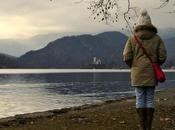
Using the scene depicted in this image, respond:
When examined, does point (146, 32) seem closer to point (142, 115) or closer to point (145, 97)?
point (145, 97)

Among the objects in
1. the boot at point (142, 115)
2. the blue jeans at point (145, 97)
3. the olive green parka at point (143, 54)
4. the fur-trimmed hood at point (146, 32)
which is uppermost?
the fur-trimmed hood at point (146, 32)

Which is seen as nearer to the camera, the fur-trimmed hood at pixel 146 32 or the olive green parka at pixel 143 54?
the olive green parka at pixel 143 54

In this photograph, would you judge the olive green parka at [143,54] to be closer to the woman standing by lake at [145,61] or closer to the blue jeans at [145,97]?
the woman standing by lake at [145,61]

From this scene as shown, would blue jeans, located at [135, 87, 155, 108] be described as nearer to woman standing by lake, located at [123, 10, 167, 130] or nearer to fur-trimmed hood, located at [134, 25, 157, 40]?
woman standing by lake, located at [123, 10, 167, 130]

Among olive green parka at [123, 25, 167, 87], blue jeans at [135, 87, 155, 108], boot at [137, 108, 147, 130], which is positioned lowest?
boot at [137, 108, 147, 130]

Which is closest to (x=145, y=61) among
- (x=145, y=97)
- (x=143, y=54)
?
(x=143, y=54)

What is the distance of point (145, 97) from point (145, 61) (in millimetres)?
798

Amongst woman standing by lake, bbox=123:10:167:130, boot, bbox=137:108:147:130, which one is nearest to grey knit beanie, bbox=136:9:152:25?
woman standing by lake, bbox=123:10:167:130

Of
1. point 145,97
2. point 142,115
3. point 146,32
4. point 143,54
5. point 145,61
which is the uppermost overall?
point 146,32

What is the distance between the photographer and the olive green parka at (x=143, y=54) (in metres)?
10.5

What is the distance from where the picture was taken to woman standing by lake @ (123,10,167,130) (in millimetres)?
10531

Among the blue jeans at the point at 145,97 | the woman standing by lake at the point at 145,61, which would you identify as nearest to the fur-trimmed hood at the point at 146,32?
the woman standing by lake at the point at 145,61

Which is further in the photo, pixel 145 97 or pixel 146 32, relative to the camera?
pixel 145 97

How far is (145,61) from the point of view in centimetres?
1057
